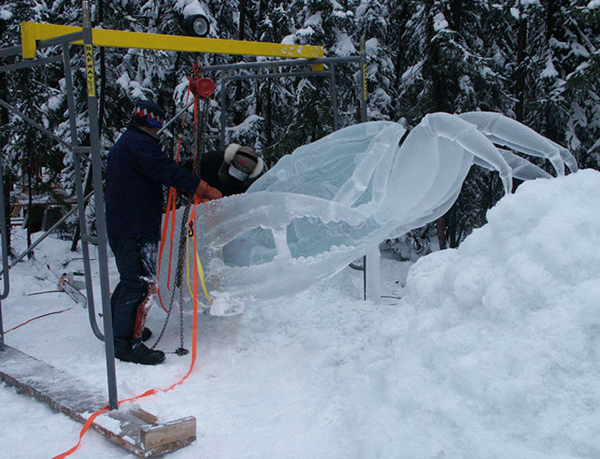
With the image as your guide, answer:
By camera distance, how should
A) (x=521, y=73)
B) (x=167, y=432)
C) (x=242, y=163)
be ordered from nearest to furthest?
(x=167, y=432) < (x=242, y=163) < (x=521, y=73)

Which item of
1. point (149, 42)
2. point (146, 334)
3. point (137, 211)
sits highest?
point (149, 42)

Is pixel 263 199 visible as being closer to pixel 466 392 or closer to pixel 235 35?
pixel 466 392

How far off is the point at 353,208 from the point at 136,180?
162 centimetres

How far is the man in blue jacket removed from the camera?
390 centimetres

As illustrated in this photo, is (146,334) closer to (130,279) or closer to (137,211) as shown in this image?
(130,279)

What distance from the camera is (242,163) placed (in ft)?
14.8

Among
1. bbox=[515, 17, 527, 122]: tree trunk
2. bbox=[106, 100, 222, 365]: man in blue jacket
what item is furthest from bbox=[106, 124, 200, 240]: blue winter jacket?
bbox=[515, 17, 527, 122]: tree trunk

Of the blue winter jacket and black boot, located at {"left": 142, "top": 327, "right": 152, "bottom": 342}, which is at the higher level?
the blue winter jacket

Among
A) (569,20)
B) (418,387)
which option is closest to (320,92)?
(569,20)

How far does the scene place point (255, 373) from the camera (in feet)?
12.1

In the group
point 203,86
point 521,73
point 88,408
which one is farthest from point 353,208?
point 521,73

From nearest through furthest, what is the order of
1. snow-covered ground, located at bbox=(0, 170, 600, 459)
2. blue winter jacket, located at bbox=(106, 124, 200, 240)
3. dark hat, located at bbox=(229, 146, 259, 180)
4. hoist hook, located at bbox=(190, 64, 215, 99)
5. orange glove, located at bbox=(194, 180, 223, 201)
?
snow-covered ground, located at bbox=(0, 170, 600, 459)
hoist hook, located at bbox=(190, 64, 215, 99)
blue winter jacket, located at bbox=(106, 124, 200, 240)
orange glove, located at bbox=(194, 180, 223, 201)
dark hat, located at bbox=(229, 146, 259, 180)

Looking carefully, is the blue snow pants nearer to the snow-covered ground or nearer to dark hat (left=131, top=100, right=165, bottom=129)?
the snow-covered ground

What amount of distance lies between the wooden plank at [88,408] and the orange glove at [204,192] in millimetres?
1515
